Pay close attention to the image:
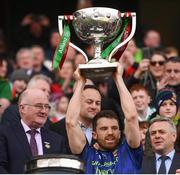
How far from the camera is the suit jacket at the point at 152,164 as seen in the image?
39.1 feet

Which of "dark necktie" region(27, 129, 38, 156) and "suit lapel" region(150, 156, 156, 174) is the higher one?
"dark necktie" region(27, 129, 38, 156)

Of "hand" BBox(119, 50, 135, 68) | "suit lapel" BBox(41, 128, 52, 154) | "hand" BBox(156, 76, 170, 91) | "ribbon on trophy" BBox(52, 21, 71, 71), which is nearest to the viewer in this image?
"ribbon on trophy" BBox(52, 21, 71, 71)

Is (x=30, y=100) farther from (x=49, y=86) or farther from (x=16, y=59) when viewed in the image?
(x=16, y=59)

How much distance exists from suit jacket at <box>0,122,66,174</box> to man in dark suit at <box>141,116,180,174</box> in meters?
1.01

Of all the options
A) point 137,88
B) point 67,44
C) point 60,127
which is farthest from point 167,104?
point 67,44

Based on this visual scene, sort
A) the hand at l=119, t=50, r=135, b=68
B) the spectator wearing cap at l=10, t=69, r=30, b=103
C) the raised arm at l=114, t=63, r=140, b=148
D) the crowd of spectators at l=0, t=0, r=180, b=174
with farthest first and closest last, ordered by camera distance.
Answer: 1. the hand at l=119, t=50, r=135, b=68
2. the spectator wearing cap at l=10, t=69, r=30, b=103
3. the crowd of spectators at l=0, t=0, r=180, b=174
4. the raised arm at l=114, t=63, r=140, b=148

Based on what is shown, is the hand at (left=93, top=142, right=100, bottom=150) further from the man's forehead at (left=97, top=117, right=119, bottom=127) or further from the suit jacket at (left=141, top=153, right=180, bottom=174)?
the suit jacket at (left=141, top=153, right=180, bottom=174)

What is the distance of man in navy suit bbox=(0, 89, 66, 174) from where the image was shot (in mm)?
12117

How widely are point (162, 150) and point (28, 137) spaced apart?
1.49 m

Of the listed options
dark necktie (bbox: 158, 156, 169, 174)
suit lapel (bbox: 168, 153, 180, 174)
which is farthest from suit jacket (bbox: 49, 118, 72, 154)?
suit lapel (bbox: 168, 153, 180, 174)

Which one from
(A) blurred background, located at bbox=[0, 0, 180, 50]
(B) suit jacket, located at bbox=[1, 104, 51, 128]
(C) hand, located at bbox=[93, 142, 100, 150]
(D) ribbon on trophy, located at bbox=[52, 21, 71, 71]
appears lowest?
(C) hand, located at bbox=[93, 142, 100, 150]

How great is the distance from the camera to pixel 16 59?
727 inches

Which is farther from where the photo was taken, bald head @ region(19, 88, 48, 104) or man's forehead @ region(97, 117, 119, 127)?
bald head @ region(19, 88, 48, 104)

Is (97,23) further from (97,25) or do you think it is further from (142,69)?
(142,69)
